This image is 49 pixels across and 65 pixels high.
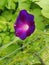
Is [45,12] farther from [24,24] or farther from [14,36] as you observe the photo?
[14,36]

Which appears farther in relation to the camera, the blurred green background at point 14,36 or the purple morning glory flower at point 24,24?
the blurred green background at point 14,36

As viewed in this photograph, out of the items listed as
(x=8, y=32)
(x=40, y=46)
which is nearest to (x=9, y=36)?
(x=8, y=32)

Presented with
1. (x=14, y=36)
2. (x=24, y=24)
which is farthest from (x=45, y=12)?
(x=14, y=36)

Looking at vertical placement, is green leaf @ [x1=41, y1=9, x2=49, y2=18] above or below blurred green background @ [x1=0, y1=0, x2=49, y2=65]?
above

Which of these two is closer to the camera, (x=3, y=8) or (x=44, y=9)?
(x=44, y=9)

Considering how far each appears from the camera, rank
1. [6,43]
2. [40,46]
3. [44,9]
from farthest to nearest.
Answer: [40,46], [6,43], [44,9]

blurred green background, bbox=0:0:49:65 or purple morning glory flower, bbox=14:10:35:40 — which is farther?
blurred green background, bbox=0:0:49:65

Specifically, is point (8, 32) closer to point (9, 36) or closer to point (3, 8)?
point (9, 36)

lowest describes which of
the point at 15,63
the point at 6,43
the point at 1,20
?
the point at 15,63
